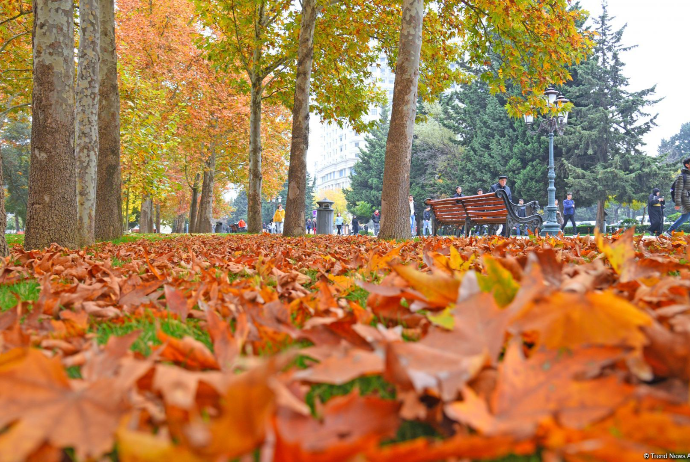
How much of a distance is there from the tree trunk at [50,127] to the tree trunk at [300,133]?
6.05 metres

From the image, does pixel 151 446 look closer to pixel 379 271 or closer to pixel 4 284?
pixel 379 271

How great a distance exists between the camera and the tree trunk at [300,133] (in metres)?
11.4

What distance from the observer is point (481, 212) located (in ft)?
35.1

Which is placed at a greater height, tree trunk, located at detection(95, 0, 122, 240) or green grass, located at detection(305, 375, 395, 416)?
tree trunk, located at detection(95, 0, 122, 240)

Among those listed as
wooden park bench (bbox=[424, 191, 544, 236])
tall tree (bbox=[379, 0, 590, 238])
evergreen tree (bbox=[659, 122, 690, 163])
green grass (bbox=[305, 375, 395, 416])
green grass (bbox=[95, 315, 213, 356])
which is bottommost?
green grass (bbox=[95, 315, 213, 356])

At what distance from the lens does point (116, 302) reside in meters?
2.19

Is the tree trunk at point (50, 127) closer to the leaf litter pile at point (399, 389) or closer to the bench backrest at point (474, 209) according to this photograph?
the leaf litter pile at point (399, 389)

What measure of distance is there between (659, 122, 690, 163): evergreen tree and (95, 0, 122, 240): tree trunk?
9482 centimetres

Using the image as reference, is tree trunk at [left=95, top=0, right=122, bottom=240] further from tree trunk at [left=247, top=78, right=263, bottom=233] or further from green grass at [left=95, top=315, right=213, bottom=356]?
green grass at [left=95, top=315, right=213, bottom=356]

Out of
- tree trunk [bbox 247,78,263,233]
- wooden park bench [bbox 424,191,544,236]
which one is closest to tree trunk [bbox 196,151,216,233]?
tree trunk [bbox 247,78,263,233]

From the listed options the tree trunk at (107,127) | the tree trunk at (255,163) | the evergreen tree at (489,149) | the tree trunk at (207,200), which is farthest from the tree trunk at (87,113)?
the evergreen tree at (489,149)

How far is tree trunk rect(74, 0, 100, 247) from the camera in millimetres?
7500

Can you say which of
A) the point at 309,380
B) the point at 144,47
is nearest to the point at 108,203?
the point at 309,380

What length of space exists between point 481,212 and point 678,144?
95411mm
